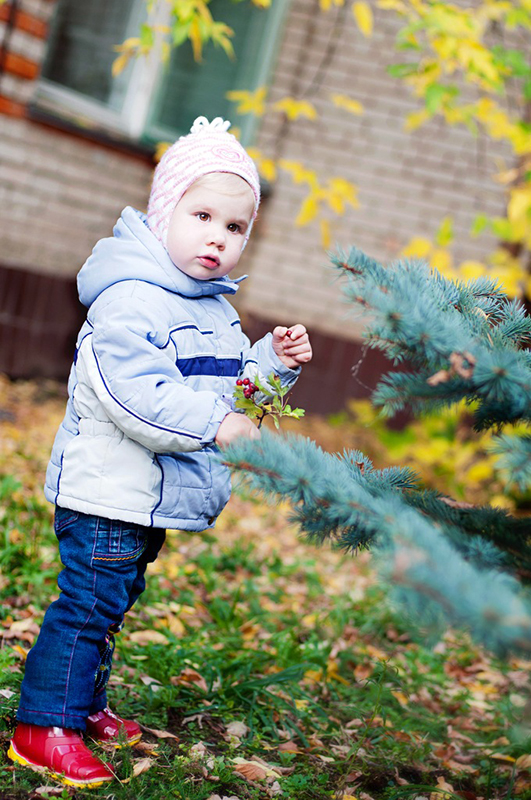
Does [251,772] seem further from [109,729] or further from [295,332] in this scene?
[295,332]

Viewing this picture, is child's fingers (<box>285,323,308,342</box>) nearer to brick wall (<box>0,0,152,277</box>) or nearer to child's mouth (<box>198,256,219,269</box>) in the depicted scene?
child's mouth (<box>198,256,219,269</box>)

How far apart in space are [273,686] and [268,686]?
41mm

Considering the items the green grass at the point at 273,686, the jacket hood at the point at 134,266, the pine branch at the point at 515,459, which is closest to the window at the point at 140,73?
the green grass at the point at 273,686

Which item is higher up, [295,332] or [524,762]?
[295,332]

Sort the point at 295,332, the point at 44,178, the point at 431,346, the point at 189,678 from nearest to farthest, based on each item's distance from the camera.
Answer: the point at 431,346 → the point at 295,332 → the point at 189,678 → the point at 44,178

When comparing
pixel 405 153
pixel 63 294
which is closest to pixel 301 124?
pixel 405 153

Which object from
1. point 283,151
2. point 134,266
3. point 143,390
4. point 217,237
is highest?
point 283,151

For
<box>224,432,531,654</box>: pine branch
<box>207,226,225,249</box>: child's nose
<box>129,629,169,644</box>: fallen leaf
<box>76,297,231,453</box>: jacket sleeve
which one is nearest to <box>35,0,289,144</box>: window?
<box>129,629,169,644</box>: fallen leaf

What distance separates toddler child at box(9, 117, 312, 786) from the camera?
1981 millimetres

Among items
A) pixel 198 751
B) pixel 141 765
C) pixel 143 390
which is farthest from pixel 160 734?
pixel 143 390

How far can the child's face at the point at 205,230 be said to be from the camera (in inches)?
82.0

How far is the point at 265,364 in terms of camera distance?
226 cm

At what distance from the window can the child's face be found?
4552mm

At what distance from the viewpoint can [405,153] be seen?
719 centimetres
